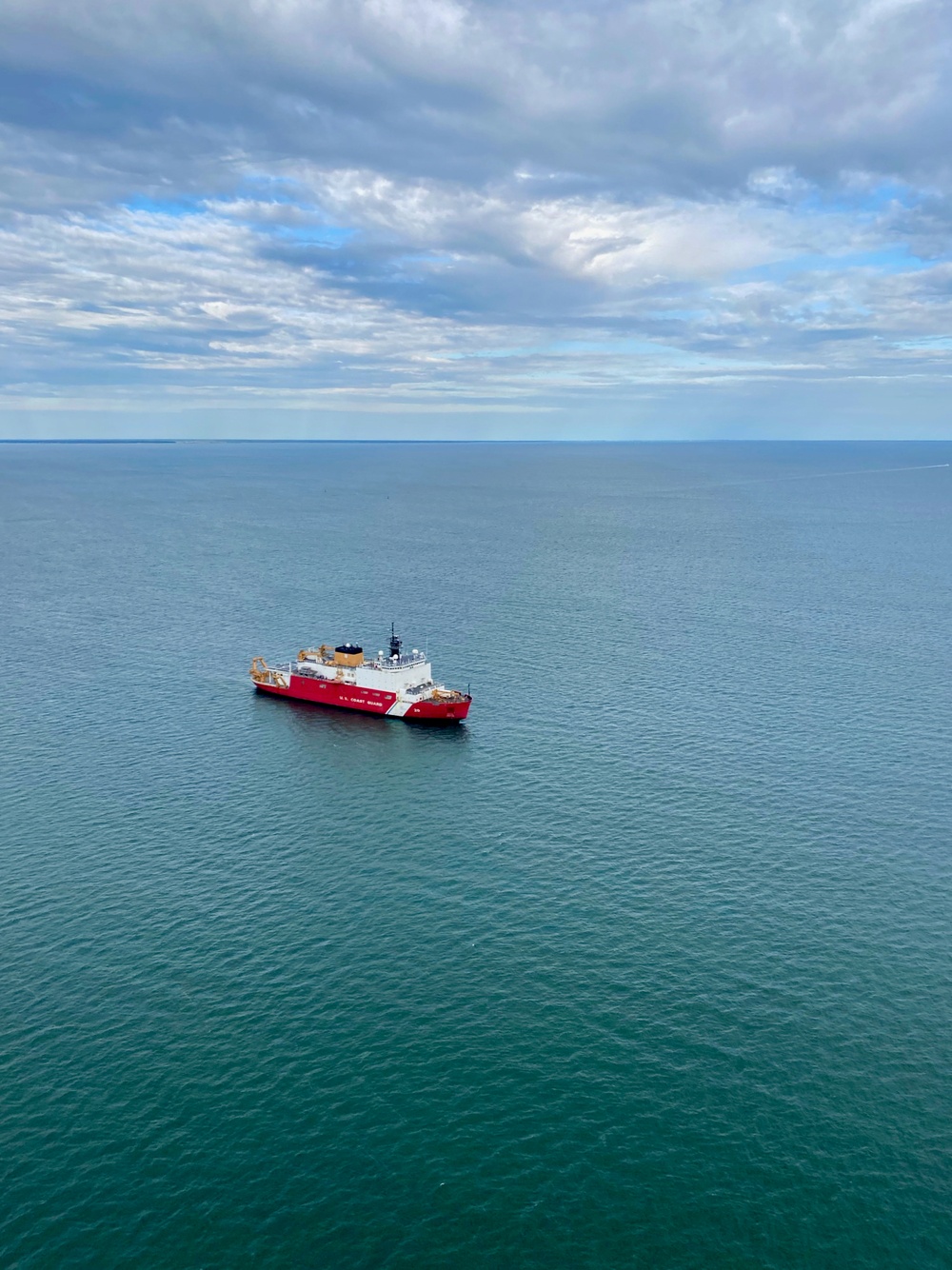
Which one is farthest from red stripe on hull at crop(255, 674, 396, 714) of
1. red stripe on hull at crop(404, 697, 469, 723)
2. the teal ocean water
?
the teal ocean water

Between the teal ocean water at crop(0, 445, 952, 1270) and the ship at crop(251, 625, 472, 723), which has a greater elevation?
the ship at crop(251, 625, 472, 723)

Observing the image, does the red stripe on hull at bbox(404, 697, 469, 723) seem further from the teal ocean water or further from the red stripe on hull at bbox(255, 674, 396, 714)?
the red stripe on hull at bbox(255, 674, 396, 714)

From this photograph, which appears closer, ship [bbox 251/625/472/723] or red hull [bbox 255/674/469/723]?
red hull [bbox 255/674/469/723]

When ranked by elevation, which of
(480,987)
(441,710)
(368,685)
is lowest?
(480,987)

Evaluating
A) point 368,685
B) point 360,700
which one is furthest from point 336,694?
point 368,685

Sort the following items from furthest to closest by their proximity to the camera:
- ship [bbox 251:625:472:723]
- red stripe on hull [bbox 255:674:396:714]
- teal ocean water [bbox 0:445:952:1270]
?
1. red stripe on hull [bbox 255:674:396:714]
2. ship [bbox 251:625:472:723]
3. teal ocean water [bbox 0:445:952:1270]

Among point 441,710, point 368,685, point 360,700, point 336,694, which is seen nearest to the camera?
point 441,710

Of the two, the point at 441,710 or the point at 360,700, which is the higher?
the point at 441,710

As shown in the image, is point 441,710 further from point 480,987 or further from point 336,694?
point 480,987
